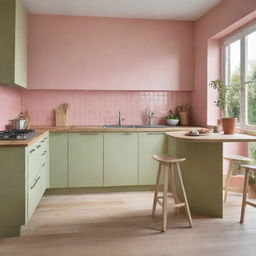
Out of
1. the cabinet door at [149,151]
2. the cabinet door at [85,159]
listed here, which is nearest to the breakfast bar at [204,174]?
the cabinet door at [149,151]

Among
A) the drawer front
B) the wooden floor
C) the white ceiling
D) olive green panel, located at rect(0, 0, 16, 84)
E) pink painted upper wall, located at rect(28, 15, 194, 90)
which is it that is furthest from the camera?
pink painted upper wall, located at rect(28, 15, 194, 90)

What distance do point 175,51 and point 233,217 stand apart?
260cm

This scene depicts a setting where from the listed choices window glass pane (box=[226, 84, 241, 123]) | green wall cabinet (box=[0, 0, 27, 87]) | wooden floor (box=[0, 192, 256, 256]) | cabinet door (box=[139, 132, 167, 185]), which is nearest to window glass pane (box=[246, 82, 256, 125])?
window glass pane (box=[226, 84, 241, 123])

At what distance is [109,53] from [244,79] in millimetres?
1945

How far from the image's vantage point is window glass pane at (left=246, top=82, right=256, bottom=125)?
326cm

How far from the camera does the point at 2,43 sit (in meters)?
2.89

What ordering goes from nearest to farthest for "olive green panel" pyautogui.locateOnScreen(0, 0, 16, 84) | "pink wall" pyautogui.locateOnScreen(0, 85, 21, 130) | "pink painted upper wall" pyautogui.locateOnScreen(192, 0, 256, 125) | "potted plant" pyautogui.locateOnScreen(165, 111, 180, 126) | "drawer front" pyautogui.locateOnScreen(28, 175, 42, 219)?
1. "drawer front" pyautogui.locateOnScreen(28, 175, 42, 219)
2. "olive green panel" pyautogui.locateOnScreen(0, 0, 16, 84)
3. "pink wall" pyautogui.locateOnScreen(0, 85, 21, 130)
4. "pink painted upper wall" pyautogui.locateOnScreen(192, 0, 256, 125)
5. "potted plant" pyautogui.locateOnScreen(165, 111, 180, 126)

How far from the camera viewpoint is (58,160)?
359cm

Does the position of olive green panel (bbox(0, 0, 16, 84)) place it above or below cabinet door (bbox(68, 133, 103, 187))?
above

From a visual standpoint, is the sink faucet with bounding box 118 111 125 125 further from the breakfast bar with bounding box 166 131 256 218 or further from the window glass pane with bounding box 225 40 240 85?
the window glass pane with bounding box 225 40 240 85

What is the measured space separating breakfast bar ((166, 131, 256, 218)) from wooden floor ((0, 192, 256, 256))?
152 mm

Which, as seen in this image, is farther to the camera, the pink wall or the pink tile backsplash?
the pink tile backsplash

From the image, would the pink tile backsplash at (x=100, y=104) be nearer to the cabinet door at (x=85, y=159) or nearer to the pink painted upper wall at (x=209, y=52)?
the pink painted upper wall at (x=209, y=52)

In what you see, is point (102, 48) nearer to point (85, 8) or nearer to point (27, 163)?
point (85, 8)
